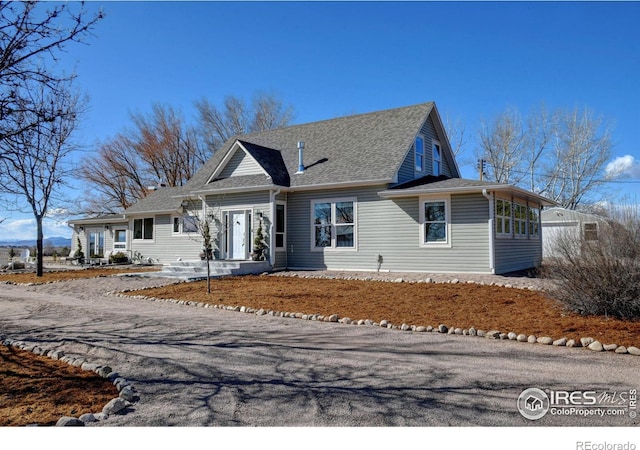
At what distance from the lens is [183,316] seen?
8562 millimetres

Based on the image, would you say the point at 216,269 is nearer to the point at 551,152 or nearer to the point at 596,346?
the point at 596,346

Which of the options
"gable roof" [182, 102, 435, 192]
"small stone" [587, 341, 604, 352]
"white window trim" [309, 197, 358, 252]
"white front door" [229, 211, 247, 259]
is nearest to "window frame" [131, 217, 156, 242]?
"gable roof" [182, 102, 435, 192]

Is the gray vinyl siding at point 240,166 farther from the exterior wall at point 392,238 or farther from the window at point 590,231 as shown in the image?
the window at point 590,231

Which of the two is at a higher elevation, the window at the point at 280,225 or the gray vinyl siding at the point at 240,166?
the gray vinyl siding at the point at 240,166

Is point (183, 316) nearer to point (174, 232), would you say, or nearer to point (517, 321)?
point (517, 321)

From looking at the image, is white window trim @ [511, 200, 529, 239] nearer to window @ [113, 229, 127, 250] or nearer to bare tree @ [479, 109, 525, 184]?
bare tree @ [479, 109, 525, 184]

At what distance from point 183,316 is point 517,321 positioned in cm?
597

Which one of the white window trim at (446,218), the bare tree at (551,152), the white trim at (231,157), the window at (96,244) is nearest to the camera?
the white window trim at (446,218)

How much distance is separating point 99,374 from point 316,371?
92.5 inches

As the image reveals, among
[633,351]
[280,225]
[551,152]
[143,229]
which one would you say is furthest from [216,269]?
[551,152]

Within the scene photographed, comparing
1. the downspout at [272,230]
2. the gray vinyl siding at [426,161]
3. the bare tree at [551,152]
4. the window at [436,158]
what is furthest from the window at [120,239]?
the bare tree at [551,152]

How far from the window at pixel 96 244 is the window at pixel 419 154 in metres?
19.5

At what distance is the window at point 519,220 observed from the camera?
53.1 ft
